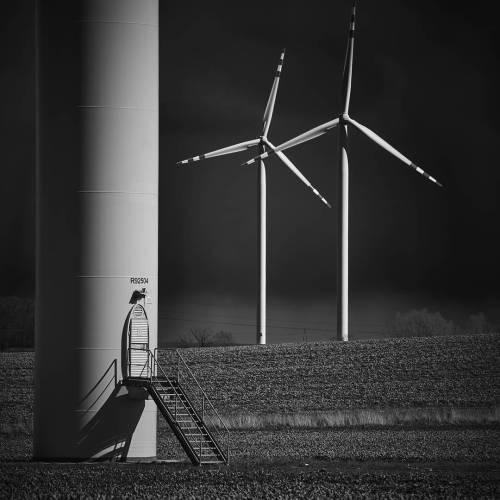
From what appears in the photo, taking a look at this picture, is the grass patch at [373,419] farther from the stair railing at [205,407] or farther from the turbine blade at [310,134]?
the turbine blade at [310,134]

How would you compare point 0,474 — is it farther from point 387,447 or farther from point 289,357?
point 289,357

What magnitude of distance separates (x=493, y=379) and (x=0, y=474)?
3930 centimetres

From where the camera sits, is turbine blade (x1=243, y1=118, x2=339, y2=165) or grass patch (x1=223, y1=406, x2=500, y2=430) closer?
grass patch (x1=223, y1=406, x2=500, y2=430)

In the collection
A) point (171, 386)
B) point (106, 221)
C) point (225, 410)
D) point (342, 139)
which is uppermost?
point (342, 139)

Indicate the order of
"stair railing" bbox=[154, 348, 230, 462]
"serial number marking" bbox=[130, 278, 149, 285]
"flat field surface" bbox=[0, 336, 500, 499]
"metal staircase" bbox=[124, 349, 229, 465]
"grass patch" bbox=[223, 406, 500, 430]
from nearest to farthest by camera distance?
"flat field surface" bbox=[0, 336, 500, 499] → "metal staircase" bbox=[124, 349, 229, 465] → "serial number marking" bbox=[130, 278, 149, 285] → "stair railing" bbox=[154, 348, 230, 462] → "grass patch" bbox=[223, 406, 500, 430]

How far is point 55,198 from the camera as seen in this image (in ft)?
136

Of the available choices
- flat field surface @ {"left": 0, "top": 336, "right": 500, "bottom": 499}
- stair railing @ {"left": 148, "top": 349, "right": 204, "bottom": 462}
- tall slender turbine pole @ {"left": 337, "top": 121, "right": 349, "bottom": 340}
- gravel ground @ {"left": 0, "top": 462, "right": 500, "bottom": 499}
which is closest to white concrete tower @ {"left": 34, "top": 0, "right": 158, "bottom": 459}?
stair railing @ {"left": 148, "top": 349, "right": 204, "bottom": 462}

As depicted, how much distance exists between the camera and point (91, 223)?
4112 cm

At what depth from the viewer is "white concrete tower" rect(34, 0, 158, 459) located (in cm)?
4100

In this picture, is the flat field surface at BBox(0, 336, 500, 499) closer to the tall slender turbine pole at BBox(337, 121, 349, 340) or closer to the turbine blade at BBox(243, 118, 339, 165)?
the tall slender turbine pole at BBox(337, 121, 349, 340)

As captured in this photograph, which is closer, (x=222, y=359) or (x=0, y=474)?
(x=0, y=474)

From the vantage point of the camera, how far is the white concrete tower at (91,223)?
41.0 m

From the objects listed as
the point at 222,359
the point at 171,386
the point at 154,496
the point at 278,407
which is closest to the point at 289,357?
the point at 222,359

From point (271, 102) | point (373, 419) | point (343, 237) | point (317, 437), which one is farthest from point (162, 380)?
point (271, 102)
